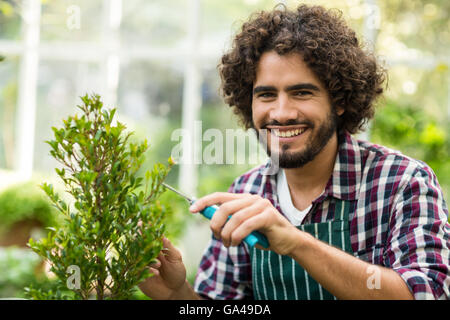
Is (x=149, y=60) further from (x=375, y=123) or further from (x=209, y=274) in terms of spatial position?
(x=209, y=274)

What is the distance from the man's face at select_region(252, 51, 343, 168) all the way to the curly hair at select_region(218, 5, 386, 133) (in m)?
0.05

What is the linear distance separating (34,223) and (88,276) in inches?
151

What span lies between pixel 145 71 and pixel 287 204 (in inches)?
136

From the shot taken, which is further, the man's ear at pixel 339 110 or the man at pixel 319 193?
the man's ear at pixel 339 110

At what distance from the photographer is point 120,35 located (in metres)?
4.89

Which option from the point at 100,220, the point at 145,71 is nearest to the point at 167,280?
the point at 100,220

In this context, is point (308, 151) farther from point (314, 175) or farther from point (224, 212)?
point (224, 212)

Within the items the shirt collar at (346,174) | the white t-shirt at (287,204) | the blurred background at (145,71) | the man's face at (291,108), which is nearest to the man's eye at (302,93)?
the man's face at (291,108)

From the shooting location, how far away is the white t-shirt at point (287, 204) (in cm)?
173

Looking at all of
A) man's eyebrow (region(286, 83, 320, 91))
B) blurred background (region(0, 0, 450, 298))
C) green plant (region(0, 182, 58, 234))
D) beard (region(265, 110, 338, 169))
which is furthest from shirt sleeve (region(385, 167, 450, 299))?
green plant (region(0, 182, 58, 234))

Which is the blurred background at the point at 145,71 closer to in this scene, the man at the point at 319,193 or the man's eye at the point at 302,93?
the man at the point at 319,193

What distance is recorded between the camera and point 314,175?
1.78m

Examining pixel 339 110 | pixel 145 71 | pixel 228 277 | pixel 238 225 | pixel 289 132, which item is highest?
pixel 145 71
